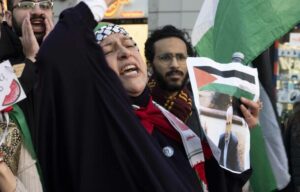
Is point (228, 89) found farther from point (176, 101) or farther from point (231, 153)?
point (176, 101)

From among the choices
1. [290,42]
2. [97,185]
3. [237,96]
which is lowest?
[290,42]

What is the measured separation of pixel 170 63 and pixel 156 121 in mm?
1314

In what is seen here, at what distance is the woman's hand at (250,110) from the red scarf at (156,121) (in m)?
0.33

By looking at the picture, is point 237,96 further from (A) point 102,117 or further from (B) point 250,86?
(A) point 102,117

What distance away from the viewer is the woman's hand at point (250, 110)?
90.0 inches

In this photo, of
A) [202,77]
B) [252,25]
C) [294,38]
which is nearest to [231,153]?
[202,77]

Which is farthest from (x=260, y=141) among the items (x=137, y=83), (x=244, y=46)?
(x=137, y=83)

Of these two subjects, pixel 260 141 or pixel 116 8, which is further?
pixel 116 8

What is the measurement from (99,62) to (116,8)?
9816 mm

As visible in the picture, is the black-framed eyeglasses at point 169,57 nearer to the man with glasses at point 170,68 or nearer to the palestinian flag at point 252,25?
the man with glasses at point 170,68

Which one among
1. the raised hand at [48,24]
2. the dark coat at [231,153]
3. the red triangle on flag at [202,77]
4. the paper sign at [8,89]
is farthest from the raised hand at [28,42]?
the dark coat at [231,153]

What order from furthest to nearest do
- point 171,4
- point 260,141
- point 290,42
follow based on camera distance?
point 171,4 → point 290,42 → point 260,141

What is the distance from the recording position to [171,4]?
10.9m

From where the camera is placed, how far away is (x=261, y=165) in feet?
8.18
